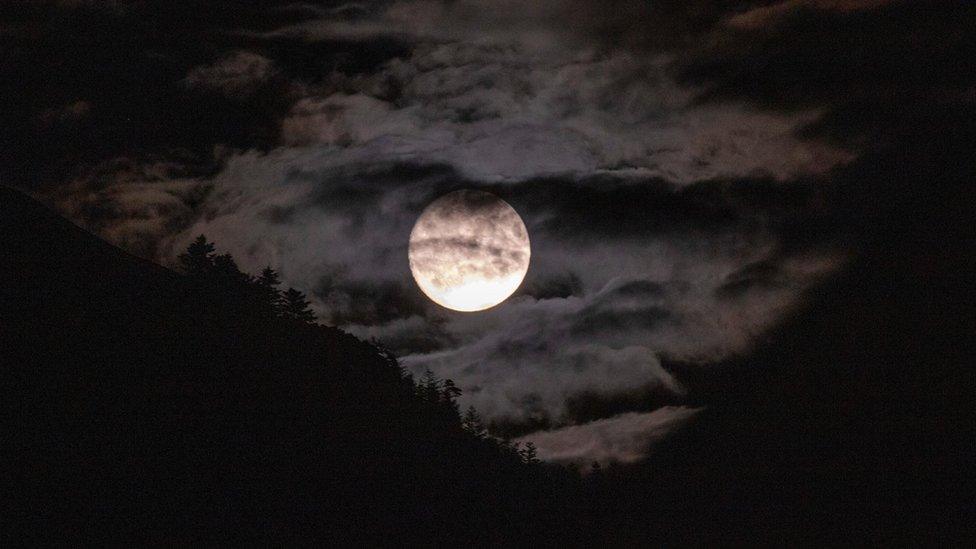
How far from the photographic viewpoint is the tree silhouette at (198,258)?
71181 mm

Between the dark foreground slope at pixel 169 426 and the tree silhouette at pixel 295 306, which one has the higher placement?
the tree silhouette at pixel 295 306

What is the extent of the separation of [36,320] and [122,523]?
13.9 m

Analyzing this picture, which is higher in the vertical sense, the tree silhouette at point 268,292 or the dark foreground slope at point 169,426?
the tree silhouette at point 268,292

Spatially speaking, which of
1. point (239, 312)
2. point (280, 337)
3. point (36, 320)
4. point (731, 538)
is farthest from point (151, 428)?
point (731, 538)

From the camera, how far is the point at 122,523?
2639 cm

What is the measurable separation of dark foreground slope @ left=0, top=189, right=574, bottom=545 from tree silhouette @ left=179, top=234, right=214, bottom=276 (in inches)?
755

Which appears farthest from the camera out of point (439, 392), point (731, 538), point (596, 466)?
point (731, 538)

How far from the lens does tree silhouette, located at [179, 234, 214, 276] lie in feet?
234

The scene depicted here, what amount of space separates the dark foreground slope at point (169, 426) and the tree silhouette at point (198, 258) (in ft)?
62.9

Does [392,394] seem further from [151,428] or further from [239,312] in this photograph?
[151,428]

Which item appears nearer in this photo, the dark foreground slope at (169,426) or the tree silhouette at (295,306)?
the dark foreground slope at (169,426)

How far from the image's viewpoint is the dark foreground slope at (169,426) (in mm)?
27109

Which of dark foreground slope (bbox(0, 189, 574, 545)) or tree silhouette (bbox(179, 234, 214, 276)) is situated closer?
dark foreground slope (bbox(0, 189, 574, 545))

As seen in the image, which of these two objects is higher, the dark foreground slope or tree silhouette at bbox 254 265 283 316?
tree silhouette at bbox 254 265 283 316
